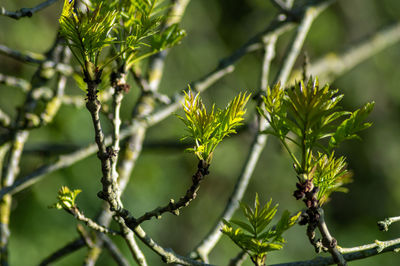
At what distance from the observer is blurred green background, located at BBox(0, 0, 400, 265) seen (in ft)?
9.62

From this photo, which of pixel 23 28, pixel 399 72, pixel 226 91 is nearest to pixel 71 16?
pixel 23 28

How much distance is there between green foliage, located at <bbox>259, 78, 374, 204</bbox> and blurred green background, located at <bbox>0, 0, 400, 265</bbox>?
2.43 metres

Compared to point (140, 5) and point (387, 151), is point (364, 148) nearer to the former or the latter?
point (387, 151)

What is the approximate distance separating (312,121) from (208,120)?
12cm

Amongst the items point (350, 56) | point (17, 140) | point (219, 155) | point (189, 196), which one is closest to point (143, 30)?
point (189, 196)

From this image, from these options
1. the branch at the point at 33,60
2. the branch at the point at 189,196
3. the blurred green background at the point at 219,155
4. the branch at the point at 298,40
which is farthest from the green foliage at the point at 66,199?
the blurred green background at the point at 219,155

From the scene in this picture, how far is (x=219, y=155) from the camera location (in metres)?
3.90

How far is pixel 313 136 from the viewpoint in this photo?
527mm

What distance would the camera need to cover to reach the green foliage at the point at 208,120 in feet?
1.78

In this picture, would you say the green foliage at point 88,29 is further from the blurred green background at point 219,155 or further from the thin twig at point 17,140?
the blurred green background at point 219,155

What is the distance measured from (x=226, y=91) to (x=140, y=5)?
3393 mm

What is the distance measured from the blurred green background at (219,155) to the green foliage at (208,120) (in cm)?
243

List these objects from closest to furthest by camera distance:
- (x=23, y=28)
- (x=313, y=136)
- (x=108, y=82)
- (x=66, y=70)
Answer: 1. (x=313, y=136)
2. (x=108, y=82)
3. (x=66, y=70)
4. (x=23, y=28)

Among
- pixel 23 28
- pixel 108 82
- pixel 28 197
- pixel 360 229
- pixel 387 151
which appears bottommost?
pixel 360 229
